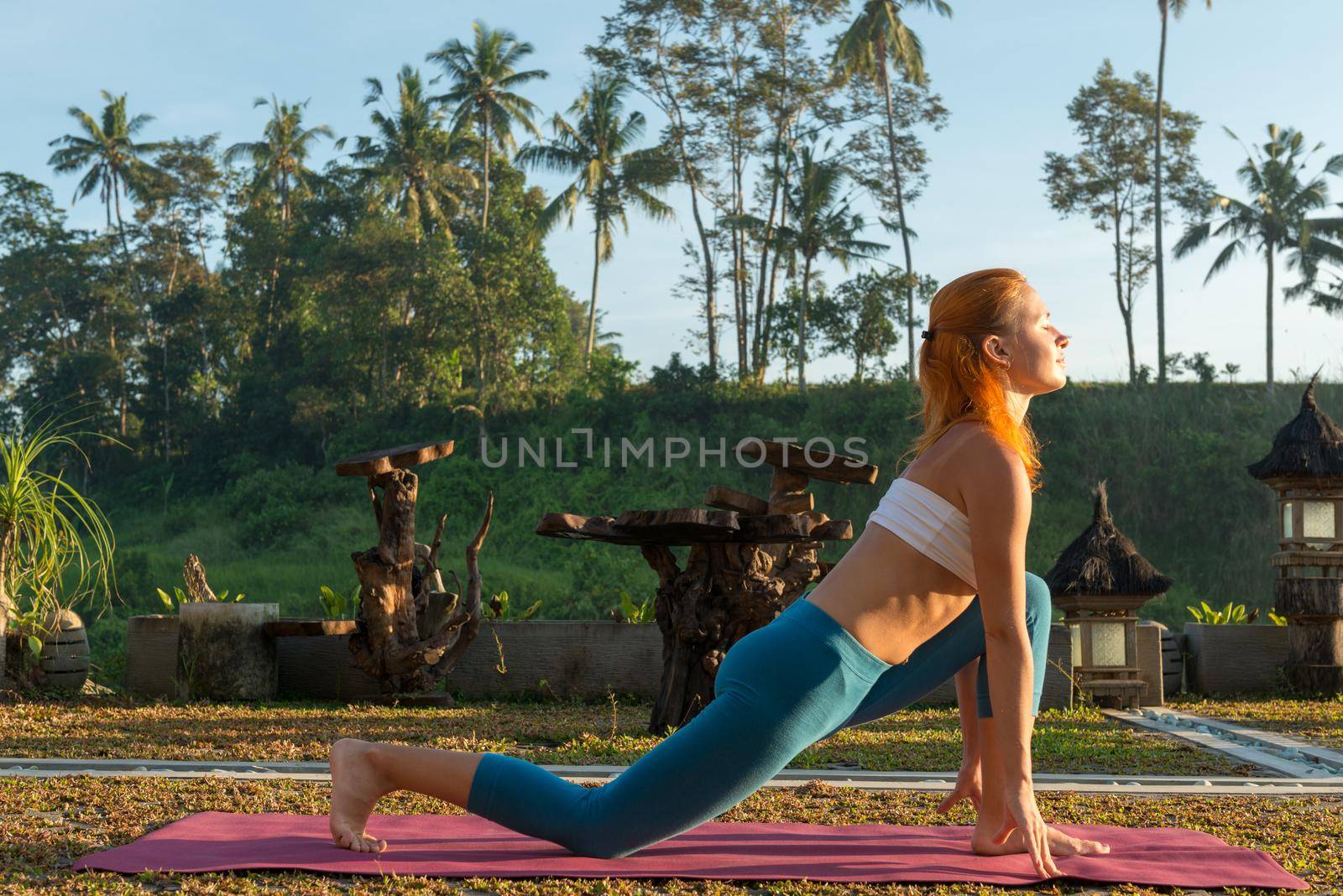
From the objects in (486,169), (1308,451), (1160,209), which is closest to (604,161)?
(486,169)

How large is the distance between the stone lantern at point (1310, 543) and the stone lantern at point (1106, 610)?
147 centimetres

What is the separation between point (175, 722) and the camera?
5.68 metres

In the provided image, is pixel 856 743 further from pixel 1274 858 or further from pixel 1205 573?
pixel 1205 573

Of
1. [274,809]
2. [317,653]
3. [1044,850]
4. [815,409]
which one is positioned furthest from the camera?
[815,409]

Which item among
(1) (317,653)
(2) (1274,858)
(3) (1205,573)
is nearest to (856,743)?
(2) (1274,858)

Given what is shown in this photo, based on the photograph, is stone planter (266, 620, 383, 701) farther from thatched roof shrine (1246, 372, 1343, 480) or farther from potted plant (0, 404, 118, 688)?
thatched roof shrine (1246, 372, 1343, 480)

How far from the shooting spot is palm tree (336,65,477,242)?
34.1 meters

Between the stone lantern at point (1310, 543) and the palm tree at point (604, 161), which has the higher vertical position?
the palm tree at point (604, 161)

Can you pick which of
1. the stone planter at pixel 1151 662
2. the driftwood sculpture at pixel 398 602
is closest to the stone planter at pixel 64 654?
the driftwood sculpture at pixel 398 602

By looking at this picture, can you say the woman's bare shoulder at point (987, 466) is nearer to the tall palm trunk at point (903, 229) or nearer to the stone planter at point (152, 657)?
the stone planter at point (152, 657)

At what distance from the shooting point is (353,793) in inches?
101

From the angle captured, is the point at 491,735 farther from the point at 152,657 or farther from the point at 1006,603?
the point at 1006,603

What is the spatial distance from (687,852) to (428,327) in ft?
91.9

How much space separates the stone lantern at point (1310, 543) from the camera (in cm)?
806
